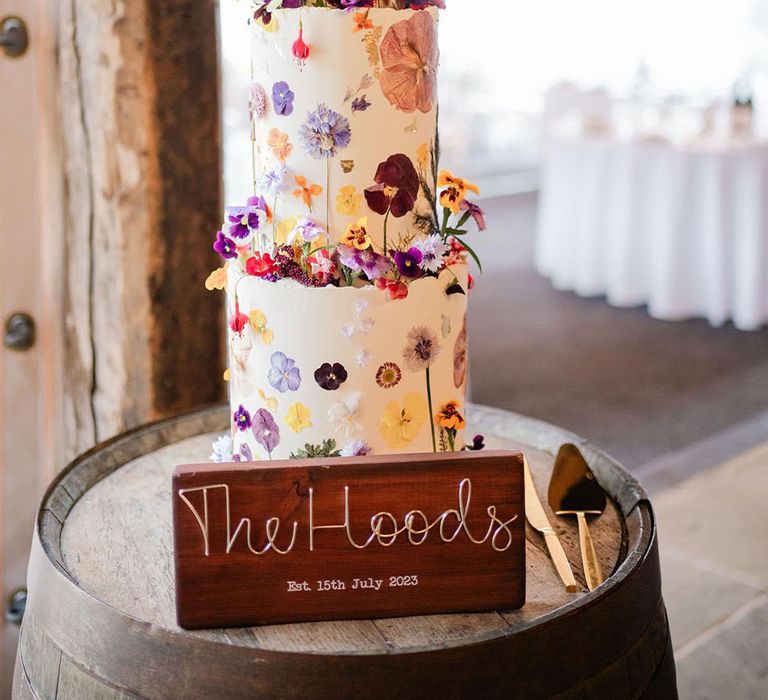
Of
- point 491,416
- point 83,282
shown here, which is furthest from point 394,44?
point 83,282

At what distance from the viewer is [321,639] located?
0.91 m

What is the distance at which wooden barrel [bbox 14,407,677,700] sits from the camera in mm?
820

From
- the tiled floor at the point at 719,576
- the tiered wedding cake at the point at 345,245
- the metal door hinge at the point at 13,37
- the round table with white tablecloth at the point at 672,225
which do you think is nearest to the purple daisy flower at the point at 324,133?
the tiered wedding cake at the point at 345,245

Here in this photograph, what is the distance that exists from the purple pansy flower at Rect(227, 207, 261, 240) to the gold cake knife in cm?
40

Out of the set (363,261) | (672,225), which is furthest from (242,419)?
(672,225)

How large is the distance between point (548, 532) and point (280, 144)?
0.55 m

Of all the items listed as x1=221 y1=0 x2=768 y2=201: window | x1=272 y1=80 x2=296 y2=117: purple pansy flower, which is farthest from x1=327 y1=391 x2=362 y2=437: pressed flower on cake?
x1=221 y1=0 x2=768 y2=201: window

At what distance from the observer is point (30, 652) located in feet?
3.19

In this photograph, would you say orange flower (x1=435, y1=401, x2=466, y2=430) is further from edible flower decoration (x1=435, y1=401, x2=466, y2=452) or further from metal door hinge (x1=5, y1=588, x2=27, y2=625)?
metal door hinge (x1=5, y1=588, x2=27, y2=625)

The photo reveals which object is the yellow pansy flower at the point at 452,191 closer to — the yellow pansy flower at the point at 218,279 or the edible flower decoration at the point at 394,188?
the edible flower decoration at the point at 394,188

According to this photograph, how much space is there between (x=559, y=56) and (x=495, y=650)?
8970 millimetres

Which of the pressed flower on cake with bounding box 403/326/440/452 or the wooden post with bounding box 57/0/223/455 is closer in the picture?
the pressed flower on cake with bounding box 403/326/440/452

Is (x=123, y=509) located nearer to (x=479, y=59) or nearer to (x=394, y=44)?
(x=394, y=44)

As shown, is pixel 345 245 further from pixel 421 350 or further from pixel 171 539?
pixel 171 539
